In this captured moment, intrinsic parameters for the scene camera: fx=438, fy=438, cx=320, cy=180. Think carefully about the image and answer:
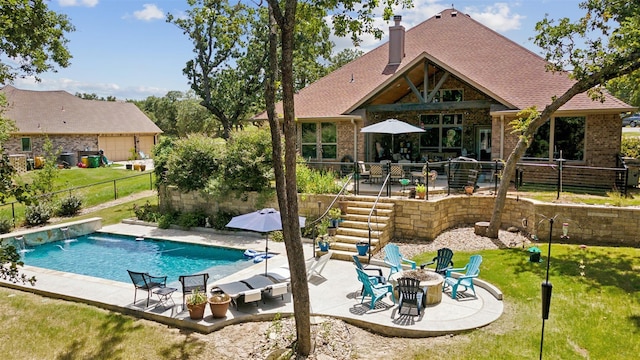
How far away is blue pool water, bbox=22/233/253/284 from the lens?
13961mm

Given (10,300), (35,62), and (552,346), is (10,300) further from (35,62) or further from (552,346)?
(552,346)

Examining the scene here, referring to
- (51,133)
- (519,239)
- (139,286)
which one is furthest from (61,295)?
(51,133)

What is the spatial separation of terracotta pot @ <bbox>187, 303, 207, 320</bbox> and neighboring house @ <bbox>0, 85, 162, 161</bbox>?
27.4 meters

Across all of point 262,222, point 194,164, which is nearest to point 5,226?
point 194,164

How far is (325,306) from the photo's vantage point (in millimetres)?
10094

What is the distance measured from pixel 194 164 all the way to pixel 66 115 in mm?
27303

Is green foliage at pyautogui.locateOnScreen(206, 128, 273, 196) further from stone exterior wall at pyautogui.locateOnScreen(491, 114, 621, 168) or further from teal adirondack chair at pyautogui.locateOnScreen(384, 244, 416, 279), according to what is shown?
stone exterior wall at pyautogui.locateOnScreen(491, 114, 621, 168)

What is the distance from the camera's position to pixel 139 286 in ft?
34.7

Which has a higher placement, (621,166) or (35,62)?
(35,62)

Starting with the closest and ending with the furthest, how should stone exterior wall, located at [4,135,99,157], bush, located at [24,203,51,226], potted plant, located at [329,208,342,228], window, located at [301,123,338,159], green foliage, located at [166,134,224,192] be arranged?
potted plant, located at [329,208,342,228] → green foliage, located at [166,134,224,192] → bush, located at [24,203,51,226] → window, located at [301,123,338,159] → stone exterior wall, located at [4,135,99,157]

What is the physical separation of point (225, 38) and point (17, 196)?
5418 millimetres

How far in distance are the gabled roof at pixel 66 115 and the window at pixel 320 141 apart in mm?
24919

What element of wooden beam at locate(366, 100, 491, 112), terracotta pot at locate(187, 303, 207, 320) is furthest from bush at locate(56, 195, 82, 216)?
wooden beam at locate(366, 100, 491, 112)

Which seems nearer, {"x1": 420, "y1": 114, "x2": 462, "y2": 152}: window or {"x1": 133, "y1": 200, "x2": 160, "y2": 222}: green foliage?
{"x1": 133, "y1": 200, "x2": 160, "y2": 222}: green foliage
